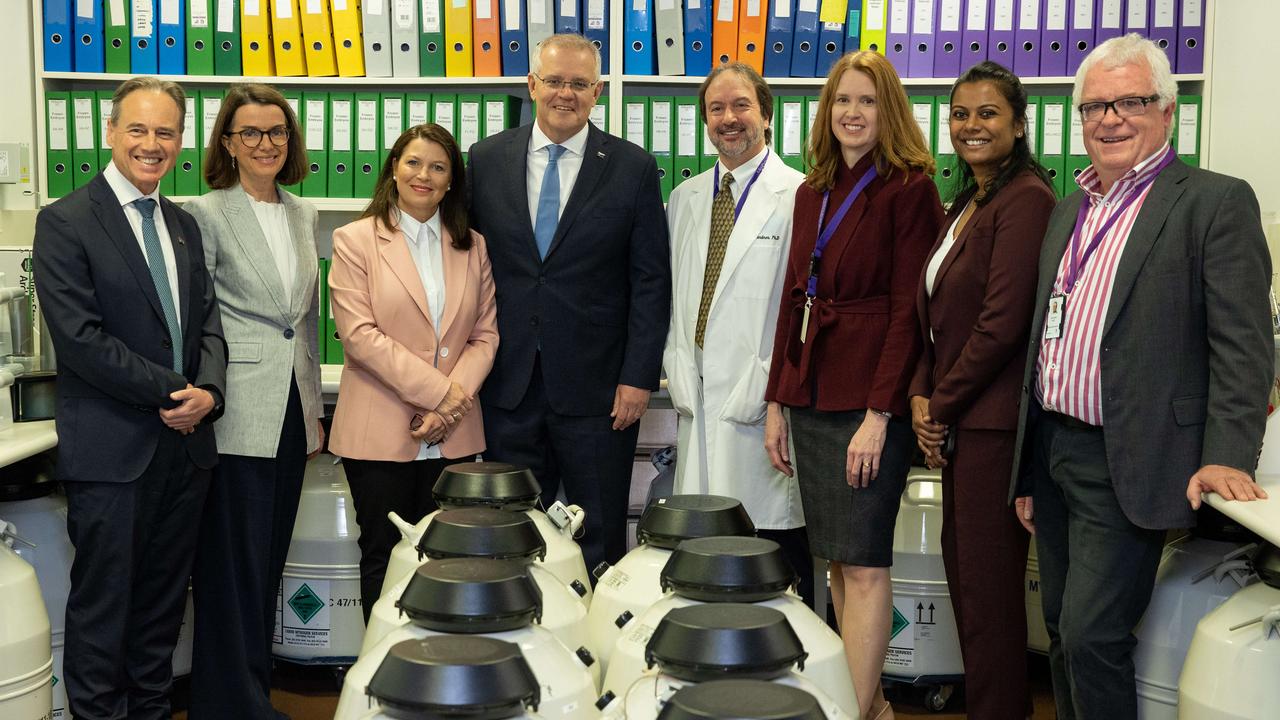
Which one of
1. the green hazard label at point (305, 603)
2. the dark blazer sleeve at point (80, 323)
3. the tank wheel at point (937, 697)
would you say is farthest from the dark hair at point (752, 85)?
the green hazard label at point (305, 603)

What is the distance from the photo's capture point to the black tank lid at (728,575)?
1.47 metres

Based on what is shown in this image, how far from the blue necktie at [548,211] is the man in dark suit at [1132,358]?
1158 mm

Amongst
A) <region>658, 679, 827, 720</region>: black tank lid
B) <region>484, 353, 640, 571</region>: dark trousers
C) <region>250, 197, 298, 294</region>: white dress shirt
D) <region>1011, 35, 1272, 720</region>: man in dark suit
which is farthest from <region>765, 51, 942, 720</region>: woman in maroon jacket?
<region>658, 679, 827, 720</region>: black tank lid

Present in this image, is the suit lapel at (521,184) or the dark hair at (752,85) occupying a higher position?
the dark hair at (752,85)

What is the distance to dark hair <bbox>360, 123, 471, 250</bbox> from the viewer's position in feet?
9.36

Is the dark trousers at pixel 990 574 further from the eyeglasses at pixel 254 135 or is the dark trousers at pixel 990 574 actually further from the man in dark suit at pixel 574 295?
the eyeglasses at pixel 254 135

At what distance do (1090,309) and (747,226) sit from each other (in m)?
0.91

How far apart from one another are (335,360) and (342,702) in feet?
7.82

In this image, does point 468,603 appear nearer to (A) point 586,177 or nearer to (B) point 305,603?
(A) point 586,177

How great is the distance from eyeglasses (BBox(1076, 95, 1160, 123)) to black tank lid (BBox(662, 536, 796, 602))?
1.04 meters

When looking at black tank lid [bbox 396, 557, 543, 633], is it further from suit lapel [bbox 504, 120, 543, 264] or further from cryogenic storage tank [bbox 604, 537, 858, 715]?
suit lapel [bbox 504, 120, 543, 264]

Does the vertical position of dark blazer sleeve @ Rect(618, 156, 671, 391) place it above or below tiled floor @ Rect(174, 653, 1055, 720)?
above

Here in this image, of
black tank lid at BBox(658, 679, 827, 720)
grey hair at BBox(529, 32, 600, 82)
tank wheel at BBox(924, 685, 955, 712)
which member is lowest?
tank wheel at BBox(924, 685, 955, 712)

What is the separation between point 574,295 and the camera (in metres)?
2.84
